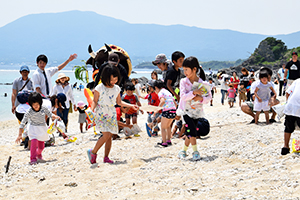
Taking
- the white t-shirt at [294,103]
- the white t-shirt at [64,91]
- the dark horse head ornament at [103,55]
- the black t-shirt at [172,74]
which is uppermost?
the dark horse head ornament at [103,55]

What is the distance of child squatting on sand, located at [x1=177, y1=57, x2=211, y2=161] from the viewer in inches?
193

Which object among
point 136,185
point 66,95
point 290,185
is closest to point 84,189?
point 136,185

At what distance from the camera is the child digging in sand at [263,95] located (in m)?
7.80

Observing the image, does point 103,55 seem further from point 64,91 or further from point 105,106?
point 105,106

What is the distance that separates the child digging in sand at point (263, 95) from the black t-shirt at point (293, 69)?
4.41 m

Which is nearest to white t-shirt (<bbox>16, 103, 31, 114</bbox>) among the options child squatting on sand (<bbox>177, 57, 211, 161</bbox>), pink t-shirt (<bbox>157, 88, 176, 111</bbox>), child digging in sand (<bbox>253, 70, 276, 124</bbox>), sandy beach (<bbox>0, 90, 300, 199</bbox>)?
sandy beach (<bbox>0, 90, 300, 199</bbox>)

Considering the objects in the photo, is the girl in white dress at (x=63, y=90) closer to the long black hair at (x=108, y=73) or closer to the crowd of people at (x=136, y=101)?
the crowd of people at (x=136, y=101)

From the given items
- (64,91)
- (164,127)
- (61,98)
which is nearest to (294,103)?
(164,127)

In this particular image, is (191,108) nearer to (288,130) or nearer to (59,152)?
(288,130)

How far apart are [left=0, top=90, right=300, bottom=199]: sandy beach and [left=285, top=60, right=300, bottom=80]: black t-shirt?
618 cm

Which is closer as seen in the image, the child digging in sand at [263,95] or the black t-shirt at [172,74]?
the black t-shirt at [172,74]

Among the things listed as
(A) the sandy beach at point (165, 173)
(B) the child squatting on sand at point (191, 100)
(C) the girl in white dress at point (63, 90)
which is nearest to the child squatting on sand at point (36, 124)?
(A) the sandy beach at point (165, 173)

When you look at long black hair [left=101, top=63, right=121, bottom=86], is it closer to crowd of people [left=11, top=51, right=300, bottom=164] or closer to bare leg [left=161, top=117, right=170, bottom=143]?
crowd of people [left=11, top=51, right=300, bottom=164]

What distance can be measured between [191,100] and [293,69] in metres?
8.26
